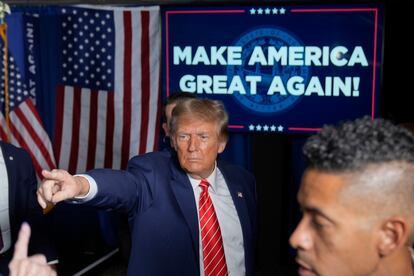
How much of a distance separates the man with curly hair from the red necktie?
95 centimetres

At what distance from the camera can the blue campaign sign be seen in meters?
3.96

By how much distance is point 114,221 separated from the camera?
480 cm

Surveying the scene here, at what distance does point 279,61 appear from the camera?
411cm

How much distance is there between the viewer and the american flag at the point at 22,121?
4531mm

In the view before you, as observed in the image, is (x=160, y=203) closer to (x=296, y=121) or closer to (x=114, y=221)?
(x=296, y=121)

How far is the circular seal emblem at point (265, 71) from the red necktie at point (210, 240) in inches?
88.2

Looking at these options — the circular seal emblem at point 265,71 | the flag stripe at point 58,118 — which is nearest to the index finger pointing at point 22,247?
the circular seal emblem at point 265,71

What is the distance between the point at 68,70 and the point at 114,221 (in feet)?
4.70

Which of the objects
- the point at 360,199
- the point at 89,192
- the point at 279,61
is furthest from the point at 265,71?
the point at 360,199

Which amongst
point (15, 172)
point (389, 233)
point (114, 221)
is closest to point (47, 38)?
point (114, 221)

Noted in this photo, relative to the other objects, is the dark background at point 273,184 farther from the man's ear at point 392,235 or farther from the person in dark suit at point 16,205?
the man's ear at point 392,235

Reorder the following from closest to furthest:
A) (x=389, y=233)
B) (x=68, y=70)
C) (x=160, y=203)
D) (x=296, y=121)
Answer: (x=389, y=233) → (x=160, y=203) → (x=296, y=121) → (x=68, y=70)

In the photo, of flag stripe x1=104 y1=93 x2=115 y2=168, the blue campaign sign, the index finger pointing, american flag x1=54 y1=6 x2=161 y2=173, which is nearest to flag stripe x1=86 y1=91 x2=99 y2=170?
american flag x1=54 y1=6 x2=161 y2=173

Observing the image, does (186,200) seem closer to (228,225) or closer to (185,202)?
(185,202)
